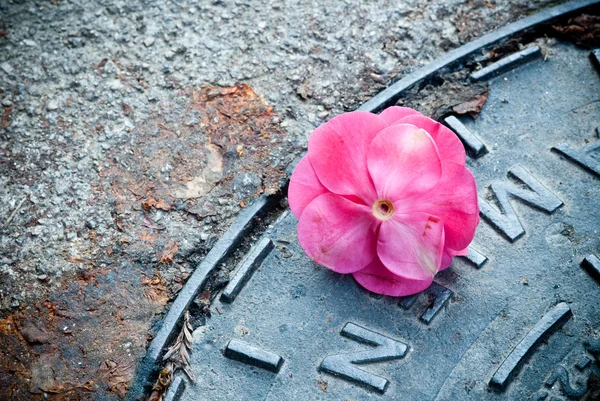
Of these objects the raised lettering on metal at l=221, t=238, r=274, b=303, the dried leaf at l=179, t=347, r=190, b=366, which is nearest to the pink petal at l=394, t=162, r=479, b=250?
the raised lettering on metal at l=221, t=238, r=274, b=303

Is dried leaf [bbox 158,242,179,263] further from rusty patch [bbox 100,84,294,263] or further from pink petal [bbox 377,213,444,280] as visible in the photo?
pink petal [bbox 377,213,444,280]

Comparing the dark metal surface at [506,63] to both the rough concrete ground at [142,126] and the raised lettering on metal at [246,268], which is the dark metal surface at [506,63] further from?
the raised lettering on metal at [246,268]

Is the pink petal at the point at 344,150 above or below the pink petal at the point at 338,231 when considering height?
above

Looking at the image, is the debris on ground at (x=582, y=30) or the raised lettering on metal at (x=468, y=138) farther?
the debris on ground at (x=582, y=30)

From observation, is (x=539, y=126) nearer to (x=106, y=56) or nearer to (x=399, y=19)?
(x=399, y=19)

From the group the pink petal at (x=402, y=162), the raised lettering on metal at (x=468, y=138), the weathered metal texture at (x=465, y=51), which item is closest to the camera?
the pink petal at (x=402, y=162)

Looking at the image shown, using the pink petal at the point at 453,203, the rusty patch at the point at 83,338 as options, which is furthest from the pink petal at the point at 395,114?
the rusty patch at the point at 83,338

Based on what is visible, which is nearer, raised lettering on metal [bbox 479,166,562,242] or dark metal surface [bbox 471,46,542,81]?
raised lettering on metal [bbox 479,166,562,242]
